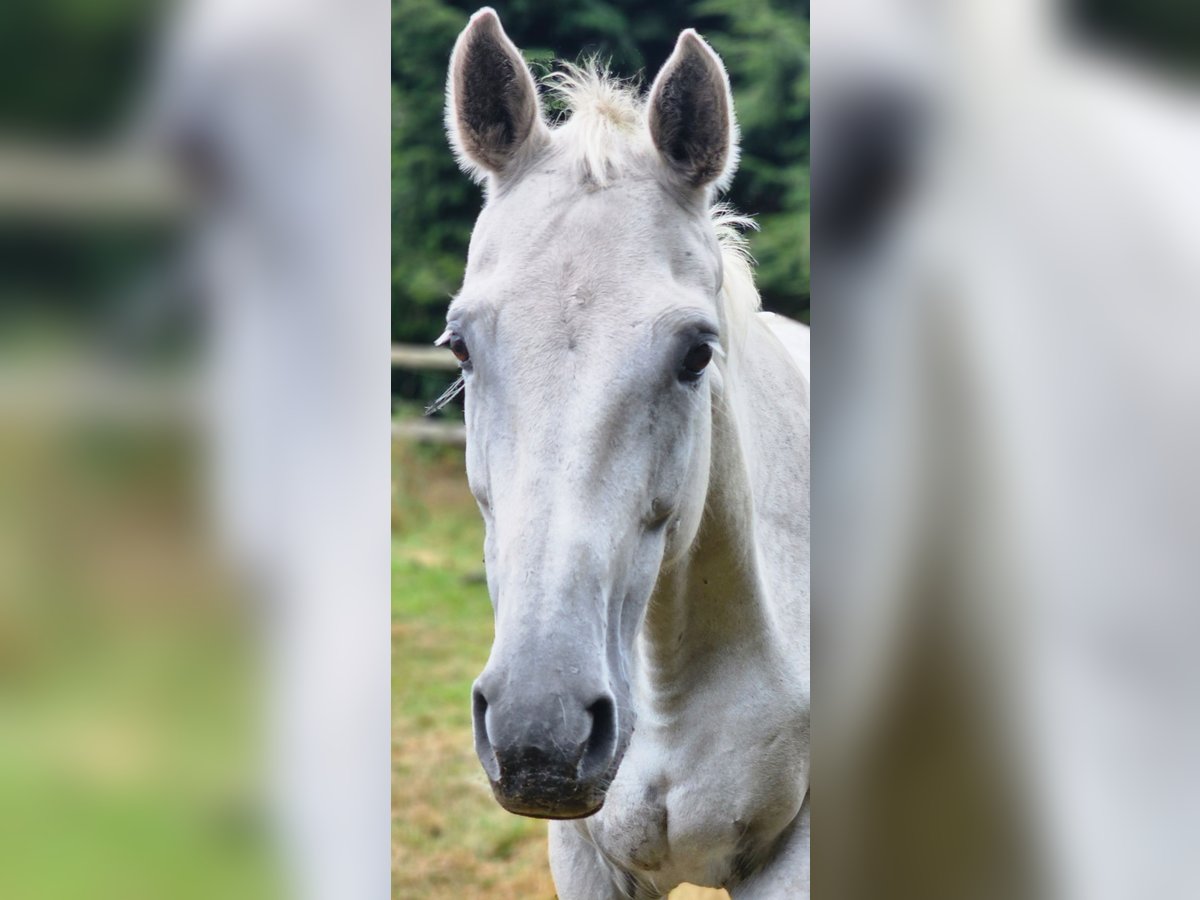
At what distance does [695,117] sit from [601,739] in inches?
31.3

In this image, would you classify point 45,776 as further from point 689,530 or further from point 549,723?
point 689,530

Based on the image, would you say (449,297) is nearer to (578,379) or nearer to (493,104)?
(493,104)

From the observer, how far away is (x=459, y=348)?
1.38 m

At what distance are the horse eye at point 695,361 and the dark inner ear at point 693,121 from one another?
9.8 inches

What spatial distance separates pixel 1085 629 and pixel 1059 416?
0.22 m

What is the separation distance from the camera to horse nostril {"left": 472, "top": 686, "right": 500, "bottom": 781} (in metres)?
1.17

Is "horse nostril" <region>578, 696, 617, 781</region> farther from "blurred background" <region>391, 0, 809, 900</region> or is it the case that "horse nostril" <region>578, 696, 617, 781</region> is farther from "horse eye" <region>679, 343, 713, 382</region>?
"blurred background" <region>391, 0, 809, 900</region>

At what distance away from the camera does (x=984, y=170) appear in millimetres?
1116

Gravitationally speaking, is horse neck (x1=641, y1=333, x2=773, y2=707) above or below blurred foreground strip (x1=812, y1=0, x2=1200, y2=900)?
below

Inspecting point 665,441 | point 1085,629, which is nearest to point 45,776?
point 665,441

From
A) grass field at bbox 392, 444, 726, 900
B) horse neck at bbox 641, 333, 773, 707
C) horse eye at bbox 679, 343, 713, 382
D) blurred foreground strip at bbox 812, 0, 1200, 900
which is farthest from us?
grass field at bbox 392, 444, 726, 900

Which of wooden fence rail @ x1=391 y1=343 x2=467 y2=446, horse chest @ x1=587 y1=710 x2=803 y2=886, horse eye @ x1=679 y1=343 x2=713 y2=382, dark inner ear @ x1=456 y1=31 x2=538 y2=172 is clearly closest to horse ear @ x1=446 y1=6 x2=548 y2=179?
dark inner ear @ x1=456 y1=31 x2=538 y2=172

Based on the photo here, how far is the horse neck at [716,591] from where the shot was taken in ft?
5.26

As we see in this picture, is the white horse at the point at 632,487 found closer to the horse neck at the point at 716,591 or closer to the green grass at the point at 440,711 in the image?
the horse neck at the point at 716,591
